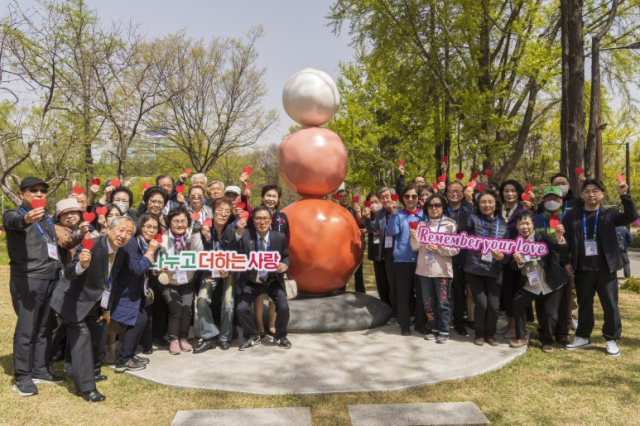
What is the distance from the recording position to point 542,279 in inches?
199

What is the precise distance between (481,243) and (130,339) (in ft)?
12.3

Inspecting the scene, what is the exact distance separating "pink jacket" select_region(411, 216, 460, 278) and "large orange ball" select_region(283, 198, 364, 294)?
90 centimetres

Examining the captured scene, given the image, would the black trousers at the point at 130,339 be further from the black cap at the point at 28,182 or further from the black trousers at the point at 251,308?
the black cap at the point at 28,182

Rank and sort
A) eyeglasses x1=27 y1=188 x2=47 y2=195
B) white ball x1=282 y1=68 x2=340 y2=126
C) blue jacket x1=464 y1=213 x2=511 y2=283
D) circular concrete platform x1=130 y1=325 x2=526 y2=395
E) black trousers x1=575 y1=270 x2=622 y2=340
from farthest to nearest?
white ball x1=282 y1=68 x2=340 y2=126 → blue jacket x1=464 y1=213 x2=511 y2=283 → black trousers x1=575 y1=270 x2=622 y2=340 → circular concrete platform x1=130 y1=325 x2=526 y2=395 → eyeglasses x1=27 y1=188 x2=47 y2=195

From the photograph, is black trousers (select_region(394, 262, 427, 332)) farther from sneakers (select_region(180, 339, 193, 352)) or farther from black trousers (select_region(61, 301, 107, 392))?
black trousers (select_region(61, 301, 107, 392))

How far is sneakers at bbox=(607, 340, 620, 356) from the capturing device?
4.93 metres

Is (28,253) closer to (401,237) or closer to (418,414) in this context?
(418,414)

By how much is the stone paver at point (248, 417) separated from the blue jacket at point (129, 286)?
4.20 feet

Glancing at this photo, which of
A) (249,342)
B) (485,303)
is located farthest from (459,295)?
(249,342)

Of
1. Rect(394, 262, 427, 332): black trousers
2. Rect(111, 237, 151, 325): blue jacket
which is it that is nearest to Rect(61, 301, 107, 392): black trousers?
Rect(111, 237, 151, 325): blue jacket

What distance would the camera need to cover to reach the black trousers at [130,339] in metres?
4.52

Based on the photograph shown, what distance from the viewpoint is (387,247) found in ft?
19.9

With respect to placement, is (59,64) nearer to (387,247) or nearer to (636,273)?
(387,247)

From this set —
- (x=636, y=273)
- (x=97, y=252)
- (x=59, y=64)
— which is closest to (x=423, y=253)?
(x=97, y=252)
